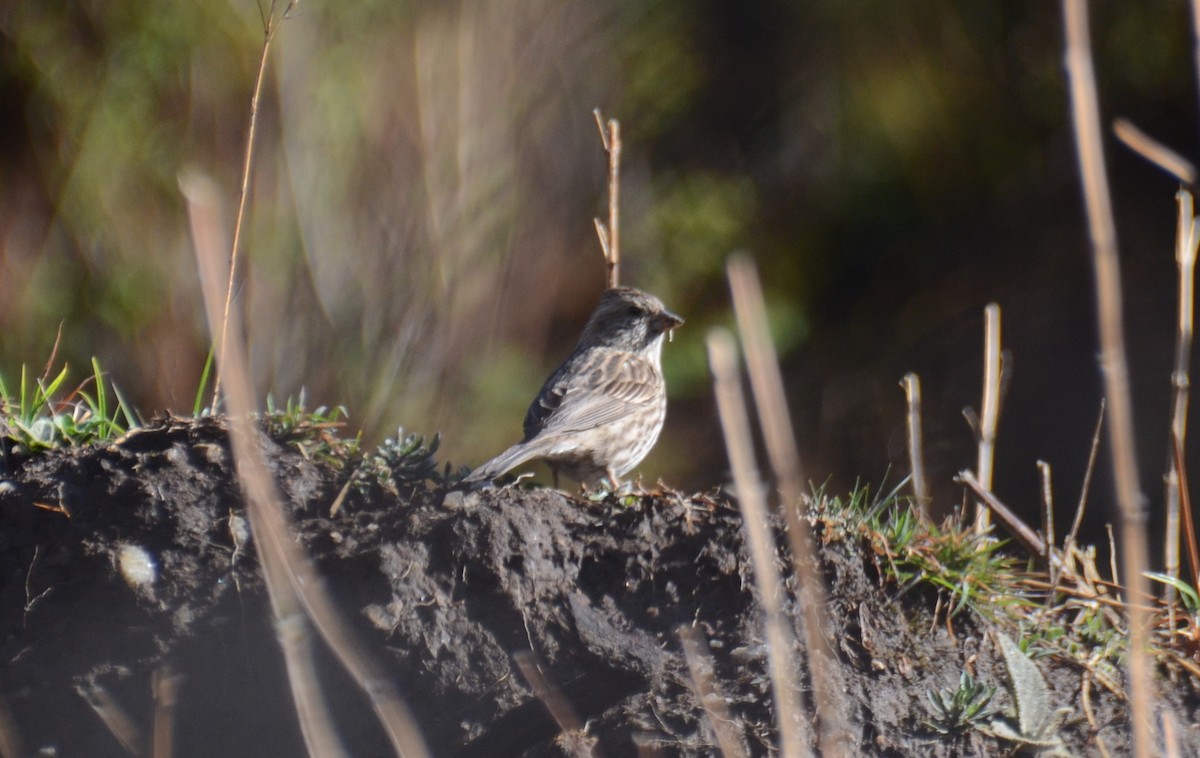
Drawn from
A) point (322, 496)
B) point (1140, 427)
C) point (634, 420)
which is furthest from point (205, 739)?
point (1140, 427)

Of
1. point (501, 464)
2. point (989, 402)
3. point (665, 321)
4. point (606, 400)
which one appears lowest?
point (989, 402)

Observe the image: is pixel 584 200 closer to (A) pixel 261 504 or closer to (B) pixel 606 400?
(B) pixel 606 400

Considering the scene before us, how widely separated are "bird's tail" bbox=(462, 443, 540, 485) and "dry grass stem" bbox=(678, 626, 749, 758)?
75cm

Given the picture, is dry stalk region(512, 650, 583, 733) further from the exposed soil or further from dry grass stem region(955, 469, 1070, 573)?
dry grass stem region(955, 469, 1070, 573)

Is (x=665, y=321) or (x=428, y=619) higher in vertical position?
(x=665, y=321)

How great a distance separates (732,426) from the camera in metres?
1.90

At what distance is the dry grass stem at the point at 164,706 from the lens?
8.87 feet

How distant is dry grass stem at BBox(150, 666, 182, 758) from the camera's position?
2705mm

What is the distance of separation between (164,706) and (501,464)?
3.89 ft

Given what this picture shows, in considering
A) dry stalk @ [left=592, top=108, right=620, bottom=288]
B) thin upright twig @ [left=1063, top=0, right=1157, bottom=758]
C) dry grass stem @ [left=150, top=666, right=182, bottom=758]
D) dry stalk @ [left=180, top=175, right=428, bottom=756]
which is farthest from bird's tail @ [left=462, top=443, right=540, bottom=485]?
thin upright twig @ [left=1063, top=0, right=1157, bottom=758]

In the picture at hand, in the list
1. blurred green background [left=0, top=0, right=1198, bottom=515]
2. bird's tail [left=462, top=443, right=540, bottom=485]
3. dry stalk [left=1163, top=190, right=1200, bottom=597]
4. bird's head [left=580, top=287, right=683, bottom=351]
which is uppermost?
blurred green background [left=0, top=0, right=1198, bottom=515]

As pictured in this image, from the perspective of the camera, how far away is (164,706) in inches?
108

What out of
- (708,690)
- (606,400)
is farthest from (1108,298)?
(606,400)

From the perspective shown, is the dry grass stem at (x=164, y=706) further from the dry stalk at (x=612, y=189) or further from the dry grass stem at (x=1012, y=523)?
the dry grass stem at (x=1012, y=523)
